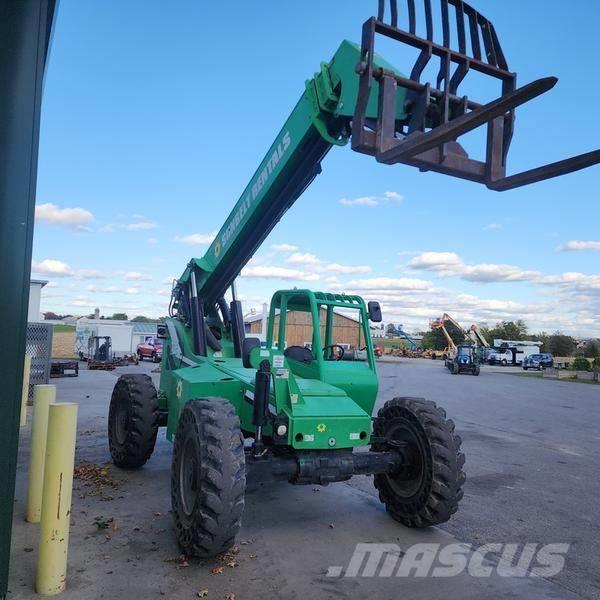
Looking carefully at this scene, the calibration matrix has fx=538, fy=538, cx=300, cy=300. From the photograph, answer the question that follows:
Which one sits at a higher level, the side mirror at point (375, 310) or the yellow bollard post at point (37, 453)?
the side mirror at point (375, 310)

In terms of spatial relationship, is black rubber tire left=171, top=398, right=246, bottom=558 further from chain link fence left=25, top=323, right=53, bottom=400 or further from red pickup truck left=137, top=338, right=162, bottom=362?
red pickup truck left=137, top=338, right=162, bottom=362

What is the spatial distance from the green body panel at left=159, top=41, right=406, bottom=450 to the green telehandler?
0.05 ft

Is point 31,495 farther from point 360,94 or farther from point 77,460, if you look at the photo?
point 360,94

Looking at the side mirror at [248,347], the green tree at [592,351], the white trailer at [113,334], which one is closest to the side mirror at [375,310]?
the side mirror at [248,347]

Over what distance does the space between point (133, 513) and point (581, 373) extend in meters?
39.7

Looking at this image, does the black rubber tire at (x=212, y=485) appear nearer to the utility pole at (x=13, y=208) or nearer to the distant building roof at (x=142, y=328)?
the utility pole at (x=13, y=208)

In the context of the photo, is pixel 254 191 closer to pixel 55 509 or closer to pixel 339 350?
pixel 339 350

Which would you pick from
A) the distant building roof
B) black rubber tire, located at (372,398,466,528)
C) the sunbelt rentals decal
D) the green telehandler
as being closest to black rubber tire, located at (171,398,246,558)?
the green telehandler

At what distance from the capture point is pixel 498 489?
25.1 ft

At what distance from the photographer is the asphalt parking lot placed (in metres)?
4.30

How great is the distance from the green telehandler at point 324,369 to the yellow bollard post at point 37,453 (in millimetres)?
1416

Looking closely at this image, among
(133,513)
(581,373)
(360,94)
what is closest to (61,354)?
(581,373)

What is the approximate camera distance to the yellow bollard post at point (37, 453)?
5.38m

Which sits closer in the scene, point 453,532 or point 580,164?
point 580,164
